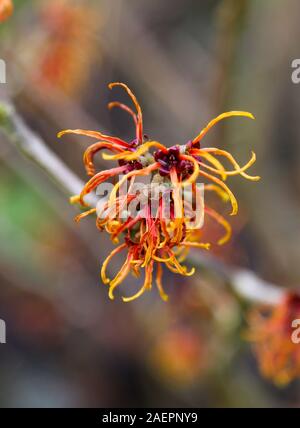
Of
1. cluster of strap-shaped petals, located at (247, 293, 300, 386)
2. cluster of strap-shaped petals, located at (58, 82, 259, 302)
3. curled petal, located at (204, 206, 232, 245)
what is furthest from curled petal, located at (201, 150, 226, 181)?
cluster of strap-shaped petals, located at (247, 293, 300, 386)

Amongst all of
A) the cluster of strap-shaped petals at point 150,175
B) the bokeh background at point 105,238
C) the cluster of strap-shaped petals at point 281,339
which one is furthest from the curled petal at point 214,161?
the bokeh background at point 105,238

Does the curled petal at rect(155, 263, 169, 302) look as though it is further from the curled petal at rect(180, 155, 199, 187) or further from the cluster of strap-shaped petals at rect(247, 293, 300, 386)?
the cluster of strap-shaped petals at rect(247, 293, 300, 386)

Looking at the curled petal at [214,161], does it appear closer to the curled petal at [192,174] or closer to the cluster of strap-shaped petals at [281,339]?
the curled petal at [192,174]

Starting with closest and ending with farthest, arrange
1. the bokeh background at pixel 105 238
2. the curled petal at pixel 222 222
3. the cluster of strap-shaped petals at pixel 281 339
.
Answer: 1. the curled petal at pixel 222 222
2. the cluster of strap-shaped petals at pixel 281 339
3. the bokeh background at pixel 105 238

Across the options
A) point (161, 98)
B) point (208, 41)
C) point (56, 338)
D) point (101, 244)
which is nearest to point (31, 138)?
point (101, 244)

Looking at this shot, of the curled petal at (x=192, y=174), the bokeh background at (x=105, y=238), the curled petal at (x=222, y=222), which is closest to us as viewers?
the curled petal at (x=192, y=174)

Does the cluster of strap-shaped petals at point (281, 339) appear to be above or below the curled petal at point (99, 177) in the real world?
above

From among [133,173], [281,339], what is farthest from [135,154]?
[281,339]

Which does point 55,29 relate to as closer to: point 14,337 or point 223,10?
point 223,10
